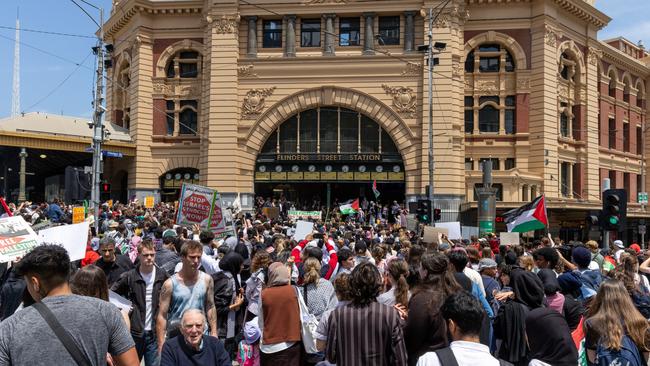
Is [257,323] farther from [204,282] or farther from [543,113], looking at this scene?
[543,113]

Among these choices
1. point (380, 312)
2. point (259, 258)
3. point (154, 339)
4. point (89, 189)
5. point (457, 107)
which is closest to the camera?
point (380, 312)

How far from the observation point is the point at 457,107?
37.7m

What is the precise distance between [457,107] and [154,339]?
32802mm

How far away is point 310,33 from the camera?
39.5 metres

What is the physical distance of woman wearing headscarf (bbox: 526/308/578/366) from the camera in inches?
216

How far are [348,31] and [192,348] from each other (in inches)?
1418

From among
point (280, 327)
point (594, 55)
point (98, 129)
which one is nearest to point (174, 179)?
point (98, 129)

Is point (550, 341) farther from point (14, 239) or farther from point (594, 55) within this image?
point (594, 55)

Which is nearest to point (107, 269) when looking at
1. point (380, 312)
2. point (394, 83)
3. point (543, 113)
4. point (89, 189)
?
point (380, 312)

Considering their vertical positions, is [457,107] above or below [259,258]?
above

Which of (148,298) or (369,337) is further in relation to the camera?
(148,298)

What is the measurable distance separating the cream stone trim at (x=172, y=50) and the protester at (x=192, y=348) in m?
37.8

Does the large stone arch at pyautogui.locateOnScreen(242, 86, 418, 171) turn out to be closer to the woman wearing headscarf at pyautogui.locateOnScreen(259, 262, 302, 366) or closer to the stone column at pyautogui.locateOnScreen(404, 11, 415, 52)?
the stone column at pyautogui.locateOnScreen(404, 11, 415, 52)

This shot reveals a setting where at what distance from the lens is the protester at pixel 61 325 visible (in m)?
3.75
